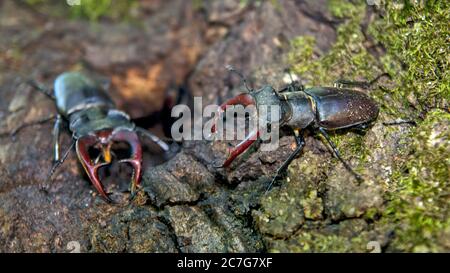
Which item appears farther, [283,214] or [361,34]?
[361,34]

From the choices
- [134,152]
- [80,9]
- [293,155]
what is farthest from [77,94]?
[293,155]

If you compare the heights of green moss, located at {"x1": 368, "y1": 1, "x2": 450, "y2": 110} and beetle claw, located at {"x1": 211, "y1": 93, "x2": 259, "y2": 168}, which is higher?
green moss, located at {"x1": 368, "y1": 1, "x2": 450, "y2": 110}

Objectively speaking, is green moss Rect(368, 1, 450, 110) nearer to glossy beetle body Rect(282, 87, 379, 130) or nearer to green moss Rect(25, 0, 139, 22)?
glossy beetle body Rect(282, 87, 379, 130)

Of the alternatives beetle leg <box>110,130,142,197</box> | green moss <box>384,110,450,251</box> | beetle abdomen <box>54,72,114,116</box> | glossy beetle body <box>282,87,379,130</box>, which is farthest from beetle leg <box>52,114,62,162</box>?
green moss <box>384,110,450,251</box>
